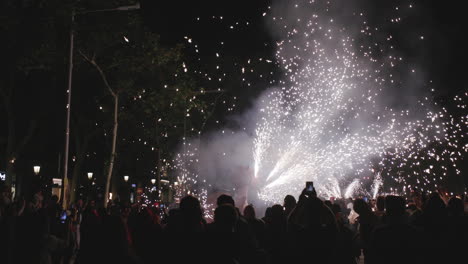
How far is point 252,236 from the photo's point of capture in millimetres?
6949

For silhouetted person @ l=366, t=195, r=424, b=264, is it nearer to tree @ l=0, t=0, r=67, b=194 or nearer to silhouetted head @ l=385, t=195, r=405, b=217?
silhouetted head @ l=385, t=195, r=405, b=217

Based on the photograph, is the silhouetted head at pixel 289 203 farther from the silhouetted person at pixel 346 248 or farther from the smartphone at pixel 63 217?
the smartphone at pixel 63 217

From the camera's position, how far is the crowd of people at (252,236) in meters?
5.45

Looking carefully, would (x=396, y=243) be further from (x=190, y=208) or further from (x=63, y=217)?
(x=63, y=217)

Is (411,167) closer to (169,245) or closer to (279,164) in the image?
(279,164)

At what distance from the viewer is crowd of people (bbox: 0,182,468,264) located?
5.45m

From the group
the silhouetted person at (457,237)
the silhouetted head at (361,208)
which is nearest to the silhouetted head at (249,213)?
the silhouetted head at (361,208)

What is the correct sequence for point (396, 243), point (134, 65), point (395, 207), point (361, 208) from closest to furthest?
point (396, 243) → point (395, 207) → point (361, 208) → point (134, 65)

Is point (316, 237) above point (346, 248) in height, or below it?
above

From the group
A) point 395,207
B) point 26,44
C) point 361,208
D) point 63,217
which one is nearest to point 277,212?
point 361,208

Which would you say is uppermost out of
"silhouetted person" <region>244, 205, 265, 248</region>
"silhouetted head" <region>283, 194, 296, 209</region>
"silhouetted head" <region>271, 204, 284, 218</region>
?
"silhouetted head" <region>283, 194, 296, 209</region>

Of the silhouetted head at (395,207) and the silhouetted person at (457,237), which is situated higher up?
the silhouetted head at (395,207)

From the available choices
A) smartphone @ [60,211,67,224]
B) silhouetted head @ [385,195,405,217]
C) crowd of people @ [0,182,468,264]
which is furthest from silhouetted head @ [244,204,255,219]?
smartphone @ [60,211,67,224]

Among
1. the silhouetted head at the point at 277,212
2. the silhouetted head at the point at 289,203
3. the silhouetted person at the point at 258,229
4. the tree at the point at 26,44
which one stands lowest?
the silhouetted person at the point at 258,229
